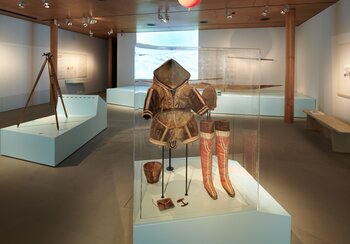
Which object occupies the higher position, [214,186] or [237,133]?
[237,133]

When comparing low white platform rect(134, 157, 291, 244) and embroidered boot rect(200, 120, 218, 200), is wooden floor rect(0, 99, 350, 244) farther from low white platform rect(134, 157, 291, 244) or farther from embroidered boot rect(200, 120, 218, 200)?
embroidered boot rect(200, 120, 218, 200)

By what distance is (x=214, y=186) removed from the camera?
6.17 ft

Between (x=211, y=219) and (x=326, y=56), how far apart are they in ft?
18.6

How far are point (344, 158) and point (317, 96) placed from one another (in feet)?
10.5

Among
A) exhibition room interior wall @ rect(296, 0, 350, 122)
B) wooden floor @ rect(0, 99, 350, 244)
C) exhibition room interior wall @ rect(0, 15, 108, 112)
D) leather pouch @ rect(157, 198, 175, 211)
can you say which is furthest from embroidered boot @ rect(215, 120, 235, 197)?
exhibition room interior wall @ rect(0, 15, 108, 112)

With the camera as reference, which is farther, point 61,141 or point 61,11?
point 61,11

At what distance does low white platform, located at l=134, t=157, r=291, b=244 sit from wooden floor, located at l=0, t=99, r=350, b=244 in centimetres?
33

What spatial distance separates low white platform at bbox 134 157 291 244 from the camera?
1556 millimetres

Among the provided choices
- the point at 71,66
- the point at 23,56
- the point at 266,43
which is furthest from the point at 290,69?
the point at 71,66

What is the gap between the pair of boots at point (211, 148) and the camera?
1740 mm

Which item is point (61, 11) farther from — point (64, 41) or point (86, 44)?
point (86, 44)

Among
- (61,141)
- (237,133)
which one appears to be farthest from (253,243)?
(61,141)

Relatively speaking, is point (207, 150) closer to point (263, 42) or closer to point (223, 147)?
point (223, 147)

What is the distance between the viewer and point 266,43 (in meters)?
8.77
